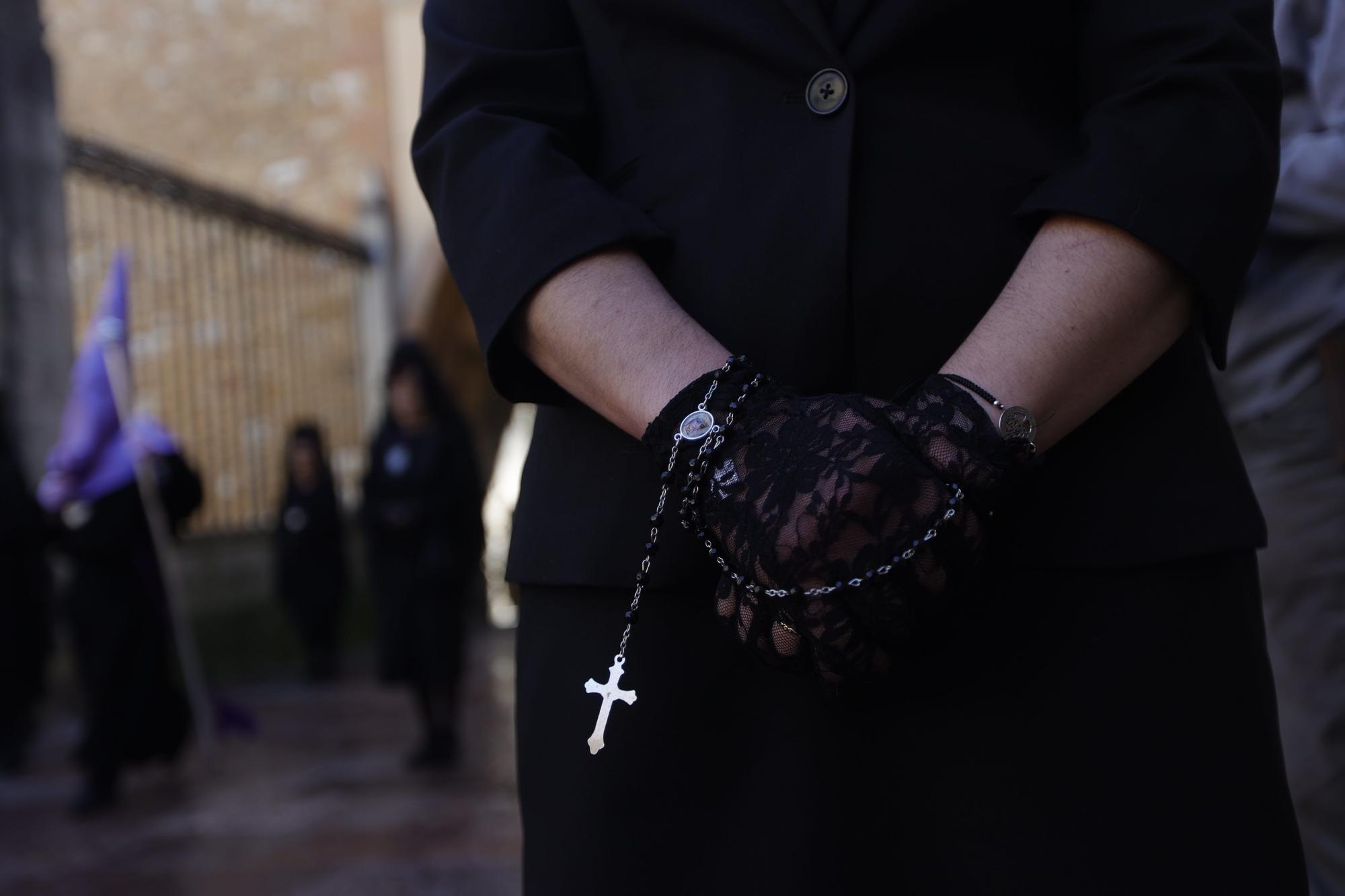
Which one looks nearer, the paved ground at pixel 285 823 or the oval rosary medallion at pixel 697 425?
the oval rosary medallion at pixel 697 425

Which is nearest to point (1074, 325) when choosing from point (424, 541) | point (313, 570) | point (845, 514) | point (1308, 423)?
point (845, 514)

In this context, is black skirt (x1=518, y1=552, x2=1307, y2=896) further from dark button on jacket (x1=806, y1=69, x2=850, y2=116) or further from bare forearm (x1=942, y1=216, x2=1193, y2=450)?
dark button on jacket (x1=806, y1=69, x2=850, y2=116)

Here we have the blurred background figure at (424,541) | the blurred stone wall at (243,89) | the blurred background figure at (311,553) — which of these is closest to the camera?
the blurred background figure at (424,541)

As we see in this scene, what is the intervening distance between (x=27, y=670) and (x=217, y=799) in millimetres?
1604

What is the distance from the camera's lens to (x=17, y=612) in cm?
613

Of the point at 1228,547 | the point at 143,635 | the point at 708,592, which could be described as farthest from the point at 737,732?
the point at 143,635

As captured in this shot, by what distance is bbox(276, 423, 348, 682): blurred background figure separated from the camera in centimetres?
930

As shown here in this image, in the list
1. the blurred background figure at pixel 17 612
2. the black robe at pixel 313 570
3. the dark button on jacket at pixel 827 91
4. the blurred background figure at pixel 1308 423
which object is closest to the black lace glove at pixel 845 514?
the dark button on jacket at pixel 827 91

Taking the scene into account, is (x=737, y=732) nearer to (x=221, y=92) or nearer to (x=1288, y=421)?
(x=1288, y=421)

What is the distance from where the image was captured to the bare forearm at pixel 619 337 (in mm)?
965

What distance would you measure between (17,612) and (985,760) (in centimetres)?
622

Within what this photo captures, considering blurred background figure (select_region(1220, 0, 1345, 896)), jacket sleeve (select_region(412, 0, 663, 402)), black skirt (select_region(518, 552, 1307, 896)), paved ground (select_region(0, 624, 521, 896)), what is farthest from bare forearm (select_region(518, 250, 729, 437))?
paved ground (select_region(0, 624, 521, 896))

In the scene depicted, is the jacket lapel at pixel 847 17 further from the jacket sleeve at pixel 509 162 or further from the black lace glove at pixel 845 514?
the black lace glove at pixel 845 514

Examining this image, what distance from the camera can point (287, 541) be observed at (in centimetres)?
939
